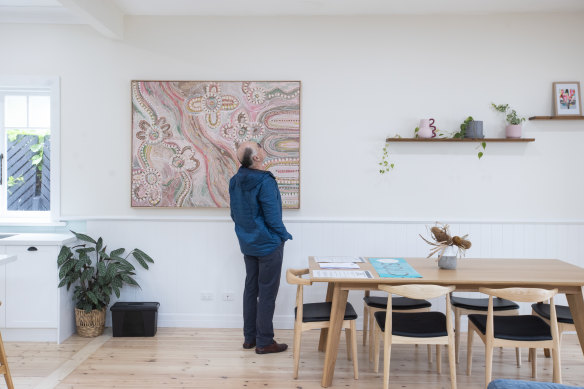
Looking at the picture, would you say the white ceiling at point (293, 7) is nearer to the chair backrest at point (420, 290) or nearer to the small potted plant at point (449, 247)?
the small potted plant at point (449, 247)

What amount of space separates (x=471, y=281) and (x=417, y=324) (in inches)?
16.6

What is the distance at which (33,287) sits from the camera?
3650 millimetres

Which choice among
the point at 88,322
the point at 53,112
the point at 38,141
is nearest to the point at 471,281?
the point at 88,322

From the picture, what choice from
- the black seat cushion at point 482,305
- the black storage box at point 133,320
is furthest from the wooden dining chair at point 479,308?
the black storage box at point 133,320

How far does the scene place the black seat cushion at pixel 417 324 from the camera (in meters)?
2.70

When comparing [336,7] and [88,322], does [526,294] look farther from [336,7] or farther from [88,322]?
[88,322]

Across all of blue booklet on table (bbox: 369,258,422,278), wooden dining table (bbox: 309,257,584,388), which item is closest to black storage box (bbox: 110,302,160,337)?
wooden dining table (bbox: 309,257,584,388)

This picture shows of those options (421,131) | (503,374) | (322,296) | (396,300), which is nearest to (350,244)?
(322,296)

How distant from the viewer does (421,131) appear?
3.94 metres

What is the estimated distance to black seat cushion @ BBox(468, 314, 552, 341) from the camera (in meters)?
2.70

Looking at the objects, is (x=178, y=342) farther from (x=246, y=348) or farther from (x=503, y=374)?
(x=503, y=374)

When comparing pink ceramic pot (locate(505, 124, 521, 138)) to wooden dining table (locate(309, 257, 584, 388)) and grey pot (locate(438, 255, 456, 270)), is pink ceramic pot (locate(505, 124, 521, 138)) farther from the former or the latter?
grey pot (locate(438, 255, 456, 270))

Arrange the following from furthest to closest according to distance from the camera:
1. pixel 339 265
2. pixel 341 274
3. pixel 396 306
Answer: pixel 396 306
pixel 339 265
pixel 341 274

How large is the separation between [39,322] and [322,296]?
2.34m
